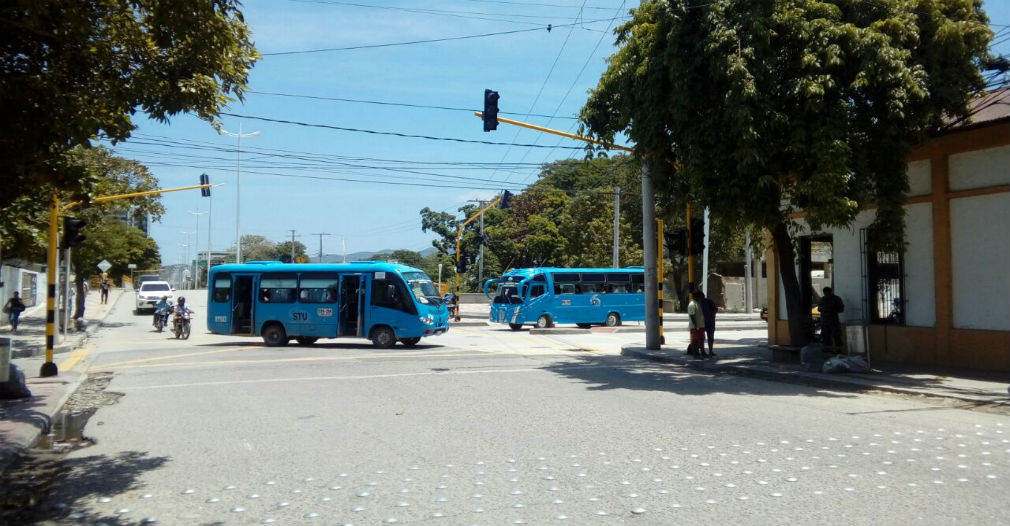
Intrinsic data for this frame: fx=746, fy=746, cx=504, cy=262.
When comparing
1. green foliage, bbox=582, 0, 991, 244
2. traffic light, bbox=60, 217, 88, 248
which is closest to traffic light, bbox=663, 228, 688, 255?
green foliage, bbox=582, 0, 991, 244

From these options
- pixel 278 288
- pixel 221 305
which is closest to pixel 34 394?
pixel 278 288

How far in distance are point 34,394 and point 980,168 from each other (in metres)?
18.2

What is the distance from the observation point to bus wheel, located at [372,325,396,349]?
23.5 metres

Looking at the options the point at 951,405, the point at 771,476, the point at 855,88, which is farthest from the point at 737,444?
Answer: the point at 855,88

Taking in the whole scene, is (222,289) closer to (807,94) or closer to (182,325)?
(182,325)

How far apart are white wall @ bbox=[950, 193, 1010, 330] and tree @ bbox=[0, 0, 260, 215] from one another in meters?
13.9

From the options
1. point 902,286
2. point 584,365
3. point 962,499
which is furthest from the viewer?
point 584,365

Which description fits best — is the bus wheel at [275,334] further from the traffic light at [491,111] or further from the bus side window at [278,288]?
the traffic light at [491,111]

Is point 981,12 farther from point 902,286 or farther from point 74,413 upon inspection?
point 74,413

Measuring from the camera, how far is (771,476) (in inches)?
270

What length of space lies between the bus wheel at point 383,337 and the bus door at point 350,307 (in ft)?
1.26

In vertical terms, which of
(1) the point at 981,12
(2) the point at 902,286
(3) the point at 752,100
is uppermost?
(1) the point at 981,12

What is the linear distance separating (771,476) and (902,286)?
38.2ft

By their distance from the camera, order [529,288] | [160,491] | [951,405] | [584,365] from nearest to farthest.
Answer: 1. [160,491]
2. [951,405]
3. [584,365]
4. [529,288]
